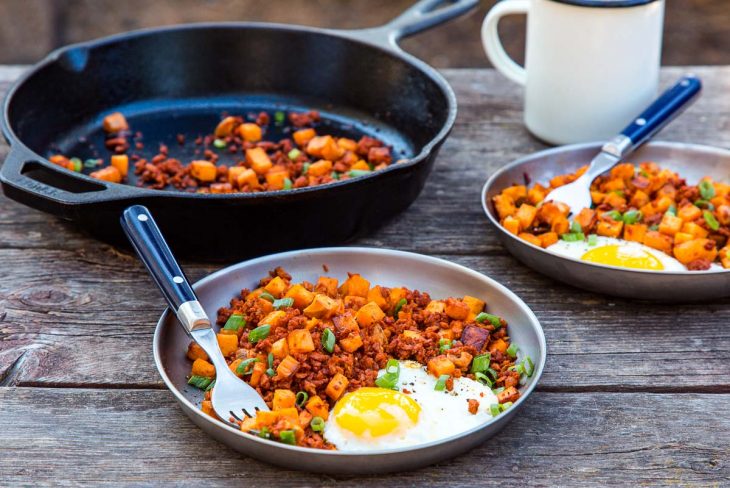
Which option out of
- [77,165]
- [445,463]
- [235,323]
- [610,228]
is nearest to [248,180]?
[77,165]

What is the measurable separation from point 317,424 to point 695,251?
733mm

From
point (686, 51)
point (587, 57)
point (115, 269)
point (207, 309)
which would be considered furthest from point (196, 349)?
point (686, 51)

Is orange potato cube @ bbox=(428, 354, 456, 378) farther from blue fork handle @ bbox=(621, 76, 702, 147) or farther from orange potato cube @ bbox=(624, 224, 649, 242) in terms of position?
blue fork handle @ bbox=(621, 76, 702, 147)

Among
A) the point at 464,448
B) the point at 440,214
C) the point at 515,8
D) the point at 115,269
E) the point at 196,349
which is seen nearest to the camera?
the point at 464,448

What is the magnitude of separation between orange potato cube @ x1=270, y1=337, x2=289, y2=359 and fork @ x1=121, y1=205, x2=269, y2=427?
0.06 metres

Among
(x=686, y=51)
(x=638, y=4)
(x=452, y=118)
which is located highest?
(x=638, y=4)

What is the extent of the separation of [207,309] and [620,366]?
0.63m

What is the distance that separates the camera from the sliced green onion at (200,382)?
4.03 feet

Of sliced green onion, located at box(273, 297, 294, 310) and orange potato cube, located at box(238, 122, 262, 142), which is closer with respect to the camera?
sliced green onion, located at box(273, 297, 294, 310)

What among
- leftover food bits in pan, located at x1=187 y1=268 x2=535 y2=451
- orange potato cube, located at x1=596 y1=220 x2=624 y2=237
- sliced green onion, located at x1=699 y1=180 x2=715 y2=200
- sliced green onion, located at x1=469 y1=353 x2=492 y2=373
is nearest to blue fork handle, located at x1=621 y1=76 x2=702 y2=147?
Answer: sliced green onion, located at x1=699 y1=180 x2=715 y2=200

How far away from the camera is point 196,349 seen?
128 cm

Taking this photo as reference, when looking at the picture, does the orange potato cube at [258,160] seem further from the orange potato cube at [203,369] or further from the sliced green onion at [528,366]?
the sliced green onion at [528,366]

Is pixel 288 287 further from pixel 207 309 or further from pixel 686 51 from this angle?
pixel 686 51

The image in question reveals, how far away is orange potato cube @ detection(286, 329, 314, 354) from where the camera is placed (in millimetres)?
1212
